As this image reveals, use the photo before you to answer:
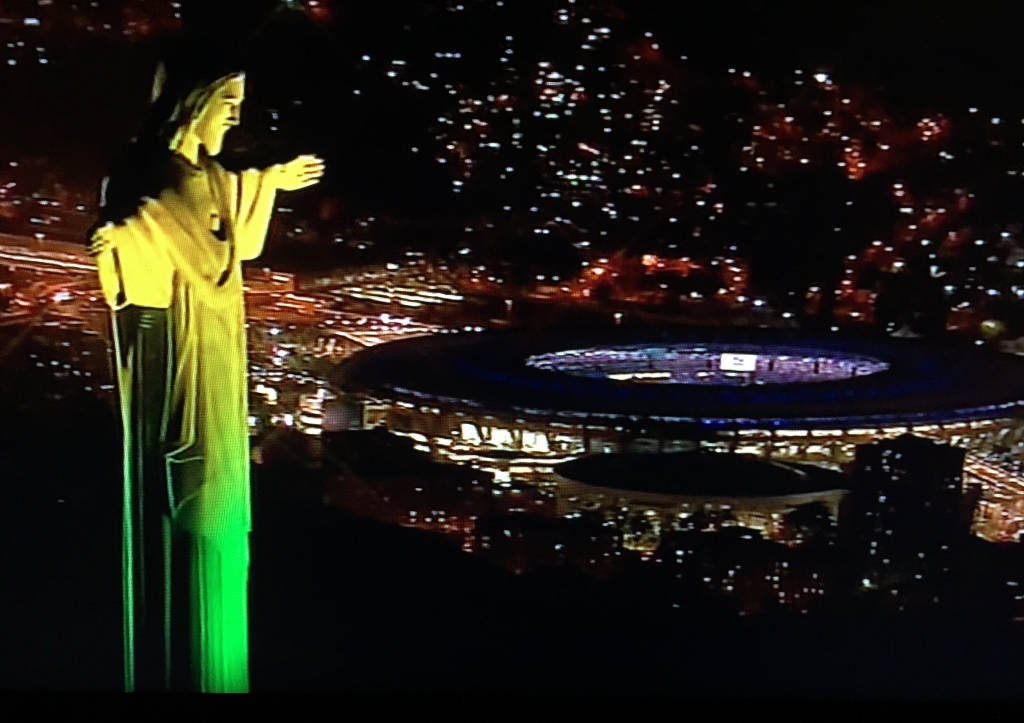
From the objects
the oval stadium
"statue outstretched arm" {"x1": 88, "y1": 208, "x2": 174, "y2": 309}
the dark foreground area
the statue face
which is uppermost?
the statue face

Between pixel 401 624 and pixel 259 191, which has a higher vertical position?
pixel 259 191

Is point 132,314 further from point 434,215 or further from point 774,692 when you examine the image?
point 774,692

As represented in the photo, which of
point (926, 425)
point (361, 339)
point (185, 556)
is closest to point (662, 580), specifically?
point (926, 425)

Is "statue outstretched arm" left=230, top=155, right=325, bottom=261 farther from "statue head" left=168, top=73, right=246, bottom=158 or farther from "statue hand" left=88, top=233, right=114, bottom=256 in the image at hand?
"statue hand" left=88, top=233, right=114, bottom=256

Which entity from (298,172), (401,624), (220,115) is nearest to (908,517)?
(401,624)

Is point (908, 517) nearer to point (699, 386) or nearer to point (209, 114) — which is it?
point (699, 386)

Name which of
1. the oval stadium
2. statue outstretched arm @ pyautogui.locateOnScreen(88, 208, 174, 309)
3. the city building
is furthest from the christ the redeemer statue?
the city building
